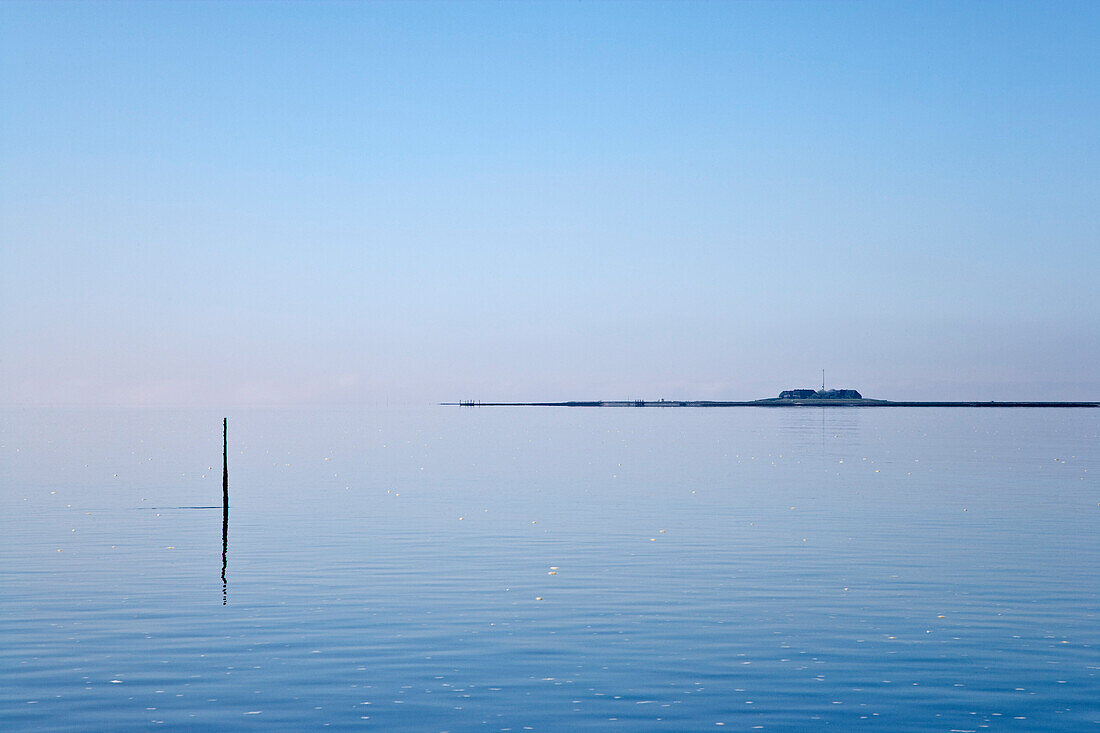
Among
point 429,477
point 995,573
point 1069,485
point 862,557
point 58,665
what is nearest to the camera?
point 58,665

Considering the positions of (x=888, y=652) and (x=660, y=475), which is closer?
(x=888, y=652)

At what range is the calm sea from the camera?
2269 centimetres

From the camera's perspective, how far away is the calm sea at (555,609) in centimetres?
2269

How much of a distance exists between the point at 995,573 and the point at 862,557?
552cm

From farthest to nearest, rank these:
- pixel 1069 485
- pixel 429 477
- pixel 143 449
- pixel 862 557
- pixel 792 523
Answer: pixel 143 449 < pixel 429 477 < pixel 1069 485 < pixel 792 523 < pixel 862 557

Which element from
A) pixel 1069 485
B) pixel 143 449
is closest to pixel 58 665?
pixel 1069 485

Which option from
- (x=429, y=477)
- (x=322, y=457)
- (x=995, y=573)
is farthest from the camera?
(x=322, y=457)

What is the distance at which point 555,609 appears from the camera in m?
33.0

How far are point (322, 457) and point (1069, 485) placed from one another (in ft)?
234

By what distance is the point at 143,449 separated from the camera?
129875 millimetres

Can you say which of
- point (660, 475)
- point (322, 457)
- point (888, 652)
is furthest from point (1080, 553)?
point (322, 457)

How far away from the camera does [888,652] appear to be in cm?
2702

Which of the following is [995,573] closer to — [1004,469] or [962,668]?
[962,668]

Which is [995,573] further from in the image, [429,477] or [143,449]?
[143,449]
